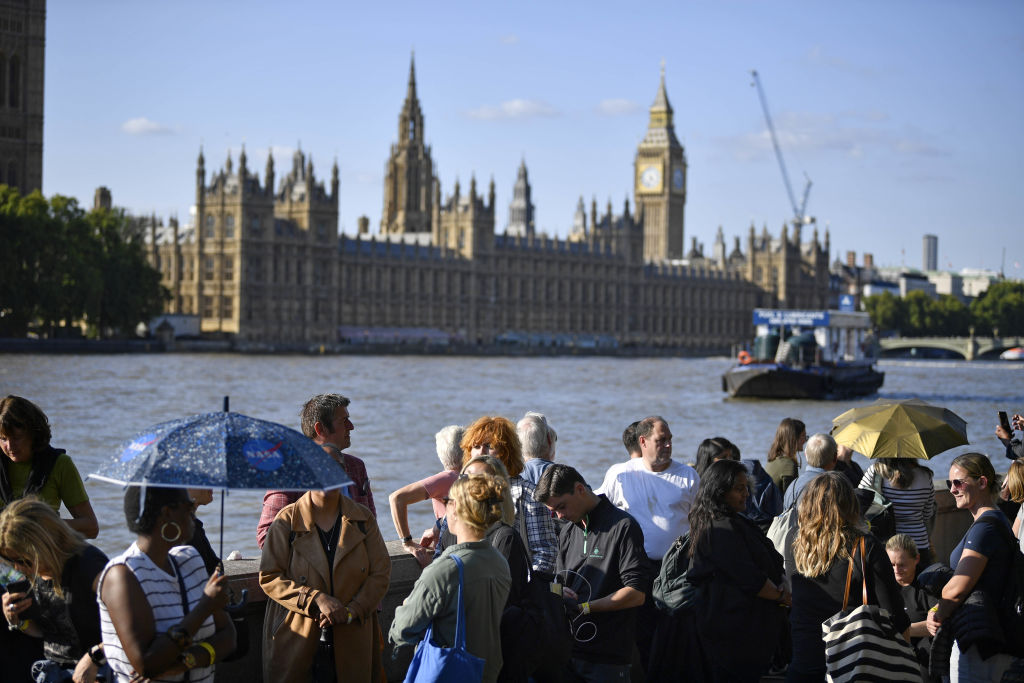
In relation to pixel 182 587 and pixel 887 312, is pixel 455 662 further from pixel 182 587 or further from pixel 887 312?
pixel 887 312

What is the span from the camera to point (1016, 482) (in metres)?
6.29

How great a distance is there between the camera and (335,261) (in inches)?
3661

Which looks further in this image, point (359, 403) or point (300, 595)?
point (359, 403)

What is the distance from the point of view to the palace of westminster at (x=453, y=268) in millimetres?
87438

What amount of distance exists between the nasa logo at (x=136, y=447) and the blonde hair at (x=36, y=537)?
1.02ft

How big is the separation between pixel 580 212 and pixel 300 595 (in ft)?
451

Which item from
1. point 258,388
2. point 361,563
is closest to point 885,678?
point 361,563

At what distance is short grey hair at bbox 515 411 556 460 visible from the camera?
6676 millimetres

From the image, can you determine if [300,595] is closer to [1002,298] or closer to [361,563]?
[361,563]

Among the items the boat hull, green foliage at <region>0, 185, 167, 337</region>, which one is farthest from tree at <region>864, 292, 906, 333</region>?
the boat hull

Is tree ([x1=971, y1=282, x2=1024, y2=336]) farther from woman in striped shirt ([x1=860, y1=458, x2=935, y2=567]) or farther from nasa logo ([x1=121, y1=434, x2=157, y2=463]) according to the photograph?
nasa logo ([x1=121, y1=434, x2=157, y2=463])

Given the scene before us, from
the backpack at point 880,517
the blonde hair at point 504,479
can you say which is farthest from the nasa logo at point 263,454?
the backpack at point 880,517

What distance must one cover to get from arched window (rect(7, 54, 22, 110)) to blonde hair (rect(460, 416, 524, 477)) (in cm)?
8038

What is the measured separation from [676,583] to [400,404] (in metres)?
32.8
